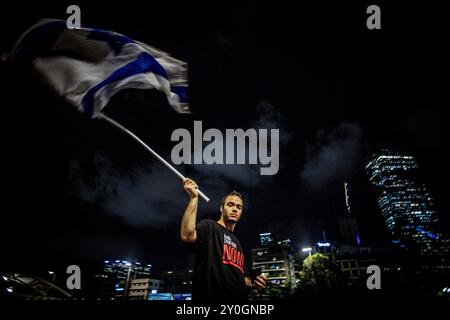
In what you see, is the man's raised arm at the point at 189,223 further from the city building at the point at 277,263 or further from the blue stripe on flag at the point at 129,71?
the city building at the point at 277,263

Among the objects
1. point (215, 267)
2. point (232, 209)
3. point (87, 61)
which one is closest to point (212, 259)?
point (215, 267)

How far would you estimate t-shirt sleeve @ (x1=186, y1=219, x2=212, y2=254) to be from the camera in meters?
3.19

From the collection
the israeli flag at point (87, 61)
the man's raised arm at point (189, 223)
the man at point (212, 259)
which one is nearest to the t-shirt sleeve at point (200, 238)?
the man at point (212, 259)

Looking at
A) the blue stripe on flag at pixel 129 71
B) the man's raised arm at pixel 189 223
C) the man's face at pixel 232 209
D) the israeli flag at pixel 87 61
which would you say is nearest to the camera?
the man's raised arm at pixel 189 223

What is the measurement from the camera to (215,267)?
330 centimetres

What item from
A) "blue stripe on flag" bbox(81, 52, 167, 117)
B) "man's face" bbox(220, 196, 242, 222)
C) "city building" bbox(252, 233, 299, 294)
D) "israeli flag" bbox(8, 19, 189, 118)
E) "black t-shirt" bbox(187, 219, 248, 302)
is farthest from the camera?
"city building" bbox(252, 233, 299, 294)

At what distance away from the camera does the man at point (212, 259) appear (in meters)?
3.12

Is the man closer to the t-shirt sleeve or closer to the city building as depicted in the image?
the t-shirt sleeve

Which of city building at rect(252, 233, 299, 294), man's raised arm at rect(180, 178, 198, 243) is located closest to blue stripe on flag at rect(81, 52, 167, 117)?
man's raised arm at rect(180, 178, 198, 243)

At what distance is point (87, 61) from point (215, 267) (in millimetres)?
3823

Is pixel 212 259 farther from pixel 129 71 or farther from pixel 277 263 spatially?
pixel 277 263
